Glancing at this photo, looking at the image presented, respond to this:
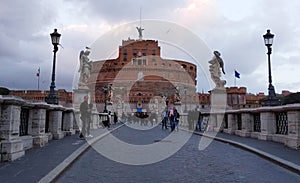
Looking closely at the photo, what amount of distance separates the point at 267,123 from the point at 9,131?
29.4 feet

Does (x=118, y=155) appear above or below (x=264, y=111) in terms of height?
below

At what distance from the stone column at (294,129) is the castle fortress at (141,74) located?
6328cm

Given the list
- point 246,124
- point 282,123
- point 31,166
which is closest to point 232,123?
point 246,124

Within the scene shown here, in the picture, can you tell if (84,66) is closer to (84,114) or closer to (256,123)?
(84,114)

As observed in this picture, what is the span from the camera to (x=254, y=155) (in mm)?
8867

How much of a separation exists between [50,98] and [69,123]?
1.68 metres

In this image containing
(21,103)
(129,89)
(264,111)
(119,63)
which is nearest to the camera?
(21,103)

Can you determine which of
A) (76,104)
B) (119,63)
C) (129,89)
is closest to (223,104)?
(76,104)

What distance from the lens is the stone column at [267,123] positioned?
12117 mm

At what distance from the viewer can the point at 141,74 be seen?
90.8 meters

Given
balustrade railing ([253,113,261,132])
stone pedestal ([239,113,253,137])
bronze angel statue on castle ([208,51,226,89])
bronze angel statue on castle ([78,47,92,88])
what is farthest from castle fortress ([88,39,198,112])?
balustrade railing ([253,113,261,132])

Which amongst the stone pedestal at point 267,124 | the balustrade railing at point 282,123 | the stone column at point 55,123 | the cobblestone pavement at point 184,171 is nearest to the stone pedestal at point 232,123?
the stone pedestal at point 267,124

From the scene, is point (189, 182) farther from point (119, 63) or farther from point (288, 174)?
point (119, 63)

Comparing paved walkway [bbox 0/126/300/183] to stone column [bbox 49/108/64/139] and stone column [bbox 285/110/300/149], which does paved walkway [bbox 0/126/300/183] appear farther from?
stone column [bbox 49/108/64/139]
